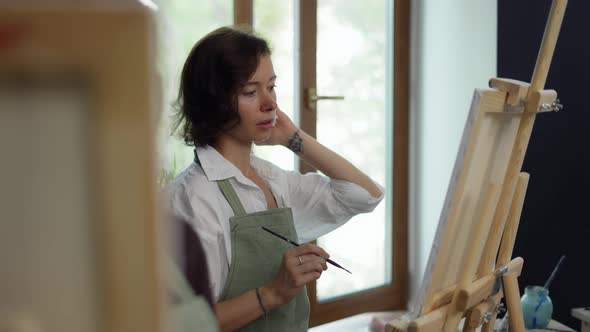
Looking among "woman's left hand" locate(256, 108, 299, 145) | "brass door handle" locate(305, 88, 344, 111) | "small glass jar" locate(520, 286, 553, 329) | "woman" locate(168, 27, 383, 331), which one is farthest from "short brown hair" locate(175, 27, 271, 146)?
"brass door handle" locate(305, 88, 344, 111)

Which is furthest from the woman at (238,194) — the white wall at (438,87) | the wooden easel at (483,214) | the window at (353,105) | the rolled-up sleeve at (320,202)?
the white wall at (438,87)

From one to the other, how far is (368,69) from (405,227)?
884 millimetres

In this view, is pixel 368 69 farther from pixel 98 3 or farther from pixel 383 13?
pixel 98 3

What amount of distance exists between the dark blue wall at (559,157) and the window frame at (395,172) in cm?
67

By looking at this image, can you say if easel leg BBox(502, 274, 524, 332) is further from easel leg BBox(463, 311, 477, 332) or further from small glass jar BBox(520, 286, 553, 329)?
small glass jar BBox(520, 286, 553, 329)

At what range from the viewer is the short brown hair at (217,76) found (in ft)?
4.36

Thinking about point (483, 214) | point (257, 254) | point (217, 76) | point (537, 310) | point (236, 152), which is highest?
point (217, 76)

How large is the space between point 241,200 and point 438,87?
6.61 ft

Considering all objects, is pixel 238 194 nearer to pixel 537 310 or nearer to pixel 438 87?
pixel 537 310

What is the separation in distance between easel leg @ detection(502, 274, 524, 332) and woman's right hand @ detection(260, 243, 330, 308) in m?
0.45

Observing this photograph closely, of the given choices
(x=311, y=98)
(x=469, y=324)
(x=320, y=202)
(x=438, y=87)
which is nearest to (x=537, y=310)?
(x=469, y=324)

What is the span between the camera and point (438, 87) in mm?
3131

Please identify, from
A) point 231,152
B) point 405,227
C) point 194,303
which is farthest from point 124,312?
point 405,227

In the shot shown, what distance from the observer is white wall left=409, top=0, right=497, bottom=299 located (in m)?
2.83
